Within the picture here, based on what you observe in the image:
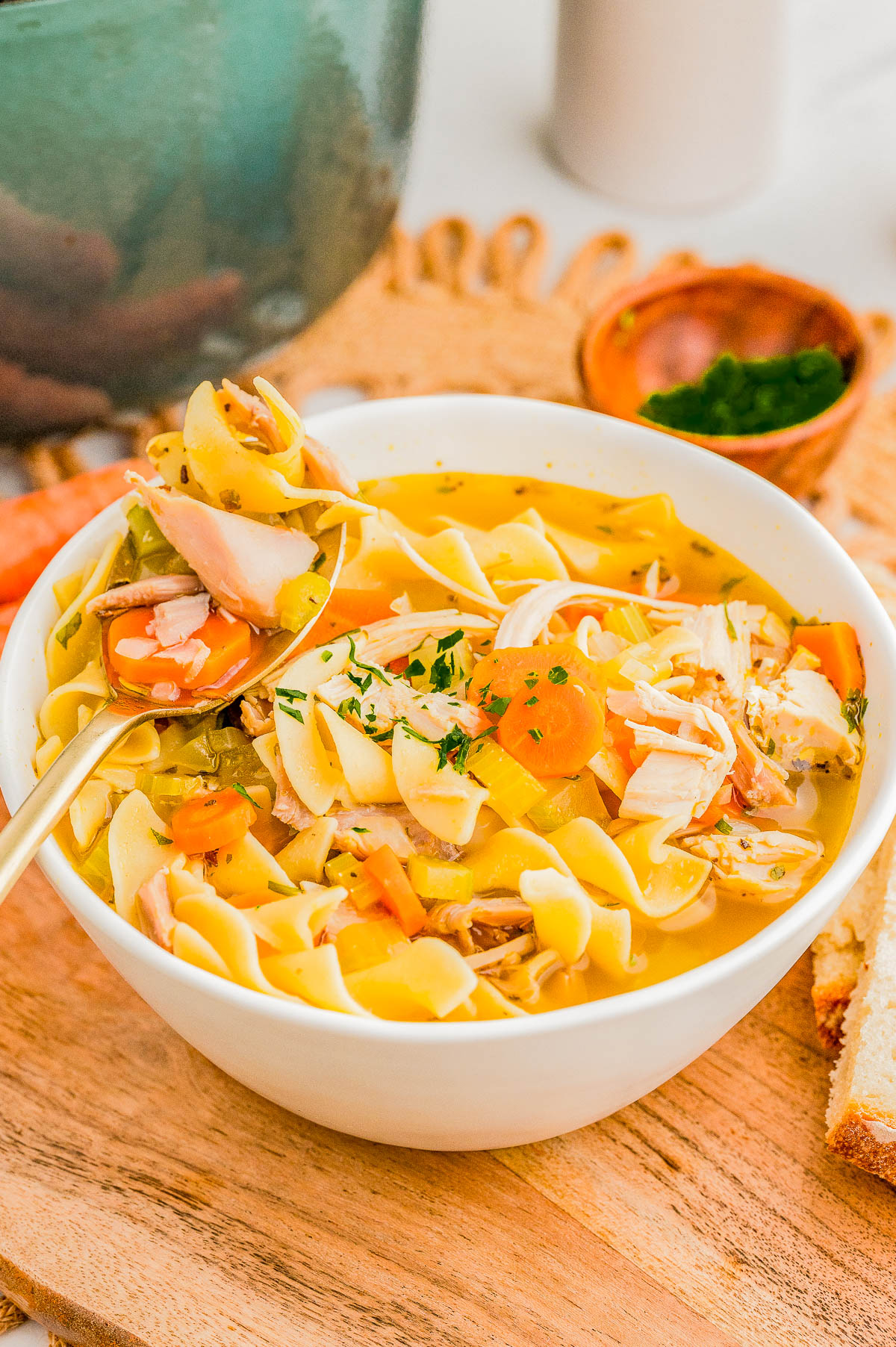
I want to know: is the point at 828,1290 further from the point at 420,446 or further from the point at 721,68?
the point at 721,68

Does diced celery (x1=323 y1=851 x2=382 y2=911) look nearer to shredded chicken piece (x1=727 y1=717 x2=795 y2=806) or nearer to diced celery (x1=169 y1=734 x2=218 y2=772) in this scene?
diced celery (x1=169 y1=734 x2=218 y2=772)

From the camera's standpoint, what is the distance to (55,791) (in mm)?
2799

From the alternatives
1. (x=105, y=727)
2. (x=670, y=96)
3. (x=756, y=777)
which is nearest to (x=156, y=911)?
(x=105, y=727)

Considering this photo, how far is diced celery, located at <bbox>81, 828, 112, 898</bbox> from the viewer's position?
2.99m

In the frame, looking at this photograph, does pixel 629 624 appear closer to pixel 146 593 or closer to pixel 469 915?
pixel 469 915

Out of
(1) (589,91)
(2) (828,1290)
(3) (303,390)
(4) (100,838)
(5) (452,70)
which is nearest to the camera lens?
(2) (828,1290)

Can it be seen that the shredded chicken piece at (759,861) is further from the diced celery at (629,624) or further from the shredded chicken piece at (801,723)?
the diced celery at (629,624)

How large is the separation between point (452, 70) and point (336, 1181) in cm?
677

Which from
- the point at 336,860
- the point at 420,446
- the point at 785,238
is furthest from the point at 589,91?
the point at 336,860

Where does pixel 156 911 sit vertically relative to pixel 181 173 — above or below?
below

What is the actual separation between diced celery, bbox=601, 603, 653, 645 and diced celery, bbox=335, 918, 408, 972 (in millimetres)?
1115

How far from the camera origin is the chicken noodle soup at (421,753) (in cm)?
287

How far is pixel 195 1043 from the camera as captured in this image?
2.88 metres

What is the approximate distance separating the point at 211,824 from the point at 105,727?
35 cm
